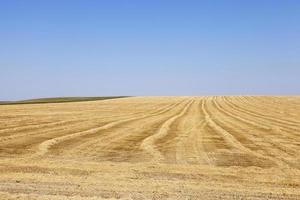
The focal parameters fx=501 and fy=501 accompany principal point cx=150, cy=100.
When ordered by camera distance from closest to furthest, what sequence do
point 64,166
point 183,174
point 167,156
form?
point 183,174 → point 64,166 → point 167,156

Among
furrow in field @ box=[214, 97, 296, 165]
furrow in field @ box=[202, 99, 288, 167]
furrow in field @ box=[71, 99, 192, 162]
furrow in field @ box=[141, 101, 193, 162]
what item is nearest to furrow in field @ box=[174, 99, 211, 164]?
furrow in field @ box=[141, 101, 193, 162]

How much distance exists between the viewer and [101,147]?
15.7 meters

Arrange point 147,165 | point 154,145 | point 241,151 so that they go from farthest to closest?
point 154,145, point 241,151, point 147,165

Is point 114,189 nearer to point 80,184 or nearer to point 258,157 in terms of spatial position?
point 80,184

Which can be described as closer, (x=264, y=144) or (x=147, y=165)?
(x=147, y=165)

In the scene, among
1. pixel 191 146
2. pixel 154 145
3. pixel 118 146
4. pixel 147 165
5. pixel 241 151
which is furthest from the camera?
pixel 154 145

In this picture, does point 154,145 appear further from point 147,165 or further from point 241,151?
point 147,165

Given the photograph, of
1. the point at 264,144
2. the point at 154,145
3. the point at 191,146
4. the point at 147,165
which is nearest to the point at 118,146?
the point at 154,145

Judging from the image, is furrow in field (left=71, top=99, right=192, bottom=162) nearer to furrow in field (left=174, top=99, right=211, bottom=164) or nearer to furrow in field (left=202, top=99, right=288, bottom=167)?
furrow in field (left=174, top=99, right=211, bottom=164)

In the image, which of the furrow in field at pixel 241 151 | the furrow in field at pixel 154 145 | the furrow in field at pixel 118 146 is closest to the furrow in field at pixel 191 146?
the furrow in field at pixel 154 145

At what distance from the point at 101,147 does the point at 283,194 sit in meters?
7.49

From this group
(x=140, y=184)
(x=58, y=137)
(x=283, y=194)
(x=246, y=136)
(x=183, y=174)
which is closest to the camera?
(x=283, y=194)

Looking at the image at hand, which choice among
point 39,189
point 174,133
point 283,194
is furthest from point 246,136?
point 39,189

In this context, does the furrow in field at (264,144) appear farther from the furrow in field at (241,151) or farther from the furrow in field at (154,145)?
the furrow in field at (154,145)
